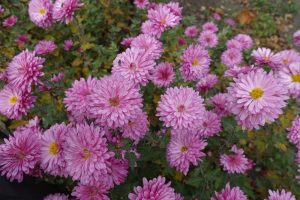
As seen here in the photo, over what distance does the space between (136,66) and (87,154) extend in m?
0.48

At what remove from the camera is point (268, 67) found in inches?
77.0

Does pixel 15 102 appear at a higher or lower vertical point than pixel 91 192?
higher

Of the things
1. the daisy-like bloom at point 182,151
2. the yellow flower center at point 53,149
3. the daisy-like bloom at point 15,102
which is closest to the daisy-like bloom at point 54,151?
the yellow flower center at point 53,149

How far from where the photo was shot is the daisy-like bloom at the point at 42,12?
234 cm

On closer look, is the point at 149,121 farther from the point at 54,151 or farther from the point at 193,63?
the point at 54,151

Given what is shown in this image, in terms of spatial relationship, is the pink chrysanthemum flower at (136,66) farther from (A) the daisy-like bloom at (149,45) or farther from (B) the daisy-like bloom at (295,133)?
(B) the daisy-like bloom at (295,133)

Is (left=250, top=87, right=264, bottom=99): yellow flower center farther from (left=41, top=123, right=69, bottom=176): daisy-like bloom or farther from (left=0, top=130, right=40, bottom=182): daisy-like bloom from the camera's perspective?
(left=0, top=130, right=40, bottom=182): daisy-like bloom

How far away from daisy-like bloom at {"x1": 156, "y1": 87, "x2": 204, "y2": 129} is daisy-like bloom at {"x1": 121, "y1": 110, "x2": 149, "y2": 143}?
3.4 inches

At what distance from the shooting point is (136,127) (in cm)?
152

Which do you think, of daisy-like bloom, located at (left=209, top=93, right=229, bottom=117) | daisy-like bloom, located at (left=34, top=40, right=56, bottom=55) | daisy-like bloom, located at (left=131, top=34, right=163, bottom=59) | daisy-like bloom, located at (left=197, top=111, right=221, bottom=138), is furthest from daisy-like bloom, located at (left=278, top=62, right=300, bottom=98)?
daisy-like bloom, located at (left=34, top=40, right=56, bottom=55)

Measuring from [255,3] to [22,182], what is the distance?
364 cm

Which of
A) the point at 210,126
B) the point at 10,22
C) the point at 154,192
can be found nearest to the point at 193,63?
the point at 210,126

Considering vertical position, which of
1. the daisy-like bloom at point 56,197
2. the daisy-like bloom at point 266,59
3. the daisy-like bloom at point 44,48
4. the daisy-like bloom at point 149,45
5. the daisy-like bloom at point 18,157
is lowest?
the daisy-like bloom at point 56,197

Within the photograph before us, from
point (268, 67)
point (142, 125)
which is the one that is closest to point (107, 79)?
point (142, 125)
